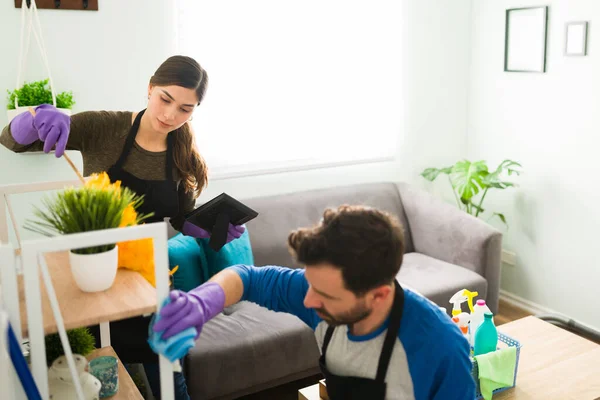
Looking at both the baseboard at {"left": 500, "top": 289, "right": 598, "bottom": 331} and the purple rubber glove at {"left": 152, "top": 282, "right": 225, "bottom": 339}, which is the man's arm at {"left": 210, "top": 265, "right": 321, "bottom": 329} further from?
the baseboard at {"left": 500, "top": 289, "right": 598, "bottom": 331}

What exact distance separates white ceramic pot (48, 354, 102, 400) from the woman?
0.66 meters

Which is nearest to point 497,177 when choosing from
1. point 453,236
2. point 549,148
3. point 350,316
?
point 549,148

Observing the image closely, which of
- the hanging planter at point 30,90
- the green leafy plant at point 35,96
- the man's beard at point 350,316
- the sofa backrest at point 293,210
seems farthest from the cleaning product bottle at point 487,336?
the green leafy plant at point 35,96

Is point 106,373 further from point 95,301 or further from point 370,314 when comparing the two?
point 370,314

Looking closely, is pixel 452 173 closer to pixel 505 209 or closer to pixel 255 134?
pixel 505 209

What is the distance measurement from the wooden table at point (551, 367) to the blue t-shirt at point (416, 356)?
0.68 meters

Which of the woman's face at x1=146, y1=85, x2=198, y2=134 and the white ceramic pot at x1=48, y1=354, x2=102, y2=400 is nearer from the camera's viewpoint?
the white ceramic pot at x1=48, y1=354, x2=102, y2=400

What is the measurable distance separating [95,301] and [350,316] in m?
0.49

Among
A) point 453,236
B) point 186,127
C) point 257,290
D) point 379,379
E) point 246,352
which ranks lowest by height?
point 246,352

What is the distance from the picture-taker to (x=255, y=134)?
3.28 meters

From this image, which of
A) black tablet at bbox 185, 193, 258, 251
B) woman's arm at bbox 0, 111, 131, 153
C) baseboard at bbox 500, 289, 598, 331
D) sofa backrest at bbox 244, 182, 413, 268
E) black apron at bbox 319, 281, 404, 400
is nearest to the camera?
black apron at bbox 319, 281, 404, 400

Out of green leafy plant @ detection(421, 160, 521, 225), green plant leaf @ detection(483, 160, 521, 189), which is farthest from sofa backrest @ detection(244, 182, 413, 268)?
green plant leaf @ detection(483, 160, 521, 189)

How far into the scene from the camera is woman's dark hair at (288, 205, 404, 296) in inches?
48.3

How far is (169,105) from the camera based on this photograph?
186cm
